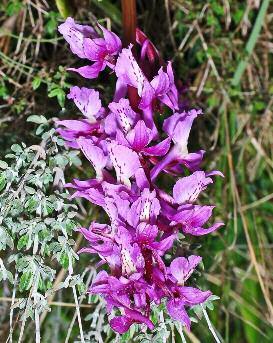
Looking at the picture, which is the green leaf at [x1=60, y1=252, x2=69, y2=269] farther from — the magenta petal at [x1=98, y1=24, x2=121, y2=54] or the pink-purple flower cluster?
the magenta petal at [x1=98, y1=24, x2=121, y2=54]

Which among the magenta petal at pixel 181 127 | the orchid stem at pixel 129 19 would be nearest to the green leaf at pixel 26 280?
the magenta petal at pixel 181 127

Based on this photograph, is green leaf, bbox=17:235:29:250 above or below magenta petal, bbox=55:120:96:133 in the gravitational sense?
below

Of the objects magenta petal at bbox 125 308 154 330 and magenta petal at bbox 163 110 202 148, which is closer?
magenta petal at bbox 125 308 154 330

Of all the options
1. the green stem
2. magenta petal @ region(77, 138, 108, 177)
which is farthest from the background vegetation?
magenta petal @ region(77, 138, 108, 177)

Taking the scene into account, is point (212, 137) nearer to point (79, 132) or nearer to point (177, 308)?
point (79, 132)

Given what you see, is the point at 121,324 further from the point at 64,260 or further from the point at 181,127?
the point at 181,127

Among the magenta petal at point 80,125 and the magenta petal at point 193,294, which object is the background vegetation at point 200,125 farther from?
the magenta petal at point 193,294

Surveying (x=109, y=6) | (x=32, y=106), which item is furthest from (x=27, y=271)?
(x=109, y=6)
